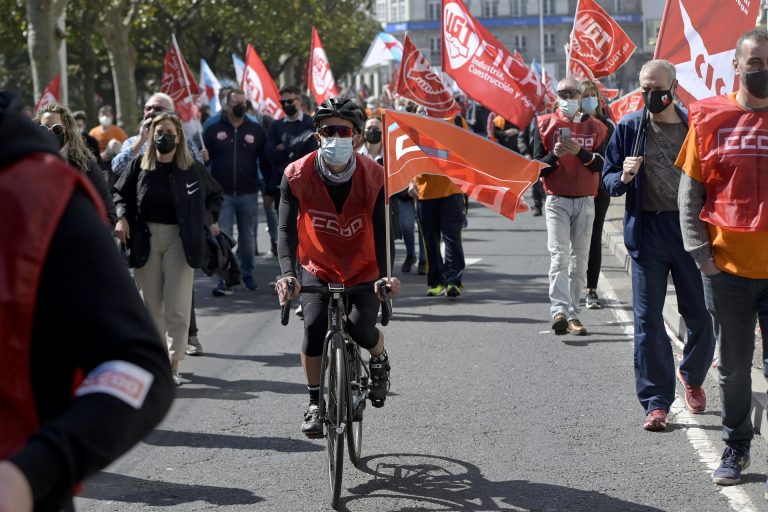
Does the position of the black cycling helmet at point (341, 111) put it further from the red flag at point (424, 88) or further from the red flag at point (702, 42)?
the red flag at point (424, 88)

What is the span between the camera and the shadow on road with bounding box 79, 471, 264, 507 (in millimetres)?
5598

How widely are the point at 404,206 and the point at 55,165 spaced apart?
12.6m

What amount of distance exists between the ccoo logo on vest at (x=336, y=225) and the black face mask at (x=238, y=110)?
22.4ft

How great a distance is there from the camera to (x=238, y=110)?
12.8 meters

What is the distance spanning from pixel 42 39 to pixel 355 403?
1701 cm

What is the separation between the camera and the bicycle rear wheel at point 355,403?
5.73m

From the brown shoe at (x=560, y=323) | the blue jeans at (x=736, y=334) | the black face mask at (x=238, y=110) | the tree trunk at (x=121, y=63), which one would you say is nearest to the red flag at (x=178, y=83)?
the black face mask at (x=238, y=110)

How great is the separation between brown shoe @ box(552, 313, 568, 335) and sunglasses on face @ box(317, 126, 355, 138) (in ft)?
13.7

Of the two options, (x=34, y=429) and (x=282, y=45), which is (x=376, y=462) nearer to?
(x=34, y=429)

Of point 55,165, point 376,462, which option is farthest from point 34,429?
point 376,462

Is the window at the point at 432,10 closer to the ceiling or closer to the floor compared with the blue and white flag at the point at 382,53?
closer to the ceiling

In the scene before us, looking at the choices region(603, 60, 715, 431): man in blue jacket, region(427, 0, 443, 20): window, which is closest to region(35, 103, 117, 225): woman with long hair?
region(603, 60, 715, 431): man in blue jacket

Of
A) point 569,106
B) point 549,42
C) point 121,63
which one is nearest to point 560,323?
point 569,106

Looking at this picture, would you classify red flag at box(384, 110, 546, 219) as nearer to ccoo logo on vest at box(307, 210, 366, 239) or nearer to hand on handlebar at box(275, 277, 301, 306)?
ccoo logo on vest at box(307, 210, 366, 239)
